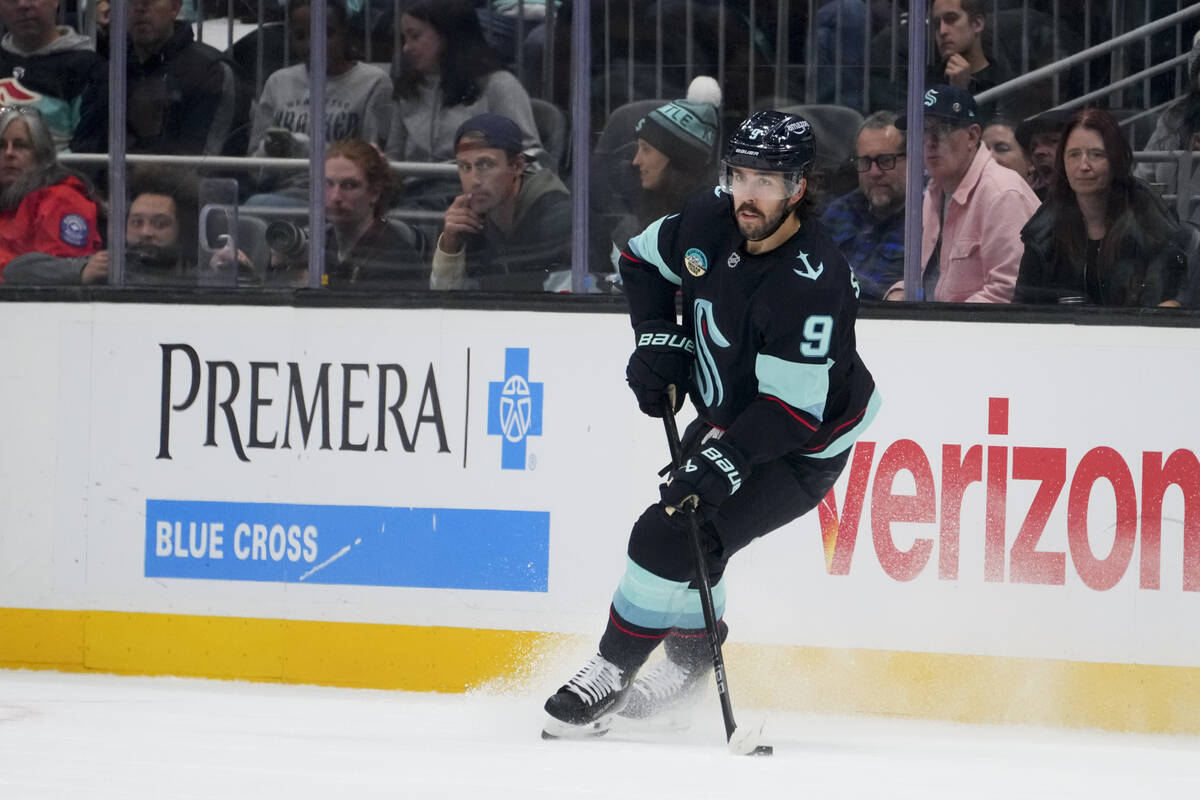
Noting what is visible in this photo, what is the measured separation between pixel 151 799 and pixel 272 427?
1761 mm

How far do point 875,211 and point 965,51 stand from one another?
46 centimetres

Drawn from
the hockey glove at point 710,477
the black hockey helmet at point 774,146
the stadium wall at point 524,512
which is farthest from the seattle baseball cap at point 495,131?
the hockey glove at point 710,477

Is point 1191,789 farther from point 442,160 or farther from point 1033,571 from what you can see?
point 442,160

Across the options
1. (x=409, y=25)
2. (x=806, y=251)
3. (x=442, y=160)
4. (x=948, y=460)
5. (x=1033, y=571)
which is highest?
(x=409, y=25)

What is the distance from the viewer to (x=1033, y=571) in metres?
4.18

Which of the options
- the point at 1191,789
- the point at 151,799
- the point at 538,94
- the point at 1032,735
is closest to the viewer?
the point at 151,799

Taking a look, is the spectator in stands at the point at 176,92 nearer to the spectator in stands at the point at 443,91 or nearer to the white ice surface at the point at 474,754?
the spectator in stands at the point at 443,91

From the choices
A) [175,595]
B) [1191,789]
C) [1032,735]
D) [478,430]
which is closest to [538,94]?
[478,430]

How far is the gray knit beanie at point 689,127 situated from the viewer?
14.3 ft

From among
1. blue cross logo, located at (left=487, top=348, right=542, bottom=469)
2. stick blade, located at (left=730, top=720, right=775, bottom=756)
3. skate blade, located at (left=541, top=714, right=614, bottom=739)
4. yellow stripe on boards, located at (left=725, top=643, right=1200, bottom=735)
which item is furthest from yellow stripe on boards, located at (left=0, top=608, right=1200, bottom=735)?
stick blade, located at (left=730, top=720, right=775, bottom=756)

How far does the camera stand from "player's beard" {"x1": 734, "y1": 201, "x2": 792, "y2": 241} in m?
3.45

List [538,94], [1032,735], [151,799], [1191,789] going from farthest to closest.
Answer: [538,94] < [1032,735] < [1191,789] < [151,799]

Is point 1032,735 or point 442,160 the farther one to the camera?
point 442,160

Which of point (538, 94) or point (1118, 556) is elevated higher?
point (538, 94)
